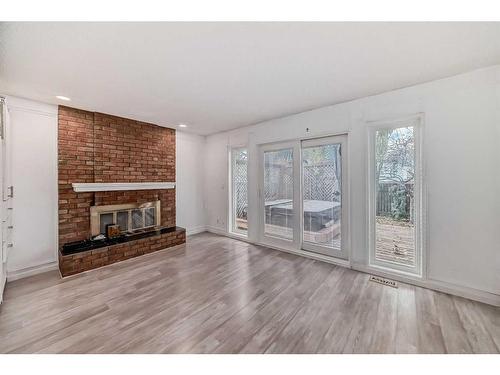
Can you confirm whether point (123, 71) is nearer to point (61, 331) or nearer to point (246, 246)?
point (61, 331)

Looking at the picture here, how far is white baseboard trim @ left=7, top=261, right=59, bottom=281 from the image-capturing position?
2738 mm

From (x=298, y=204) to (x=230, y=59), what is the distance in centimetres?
250

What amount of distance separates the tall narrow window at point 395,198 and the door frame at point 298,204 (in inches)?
13.4

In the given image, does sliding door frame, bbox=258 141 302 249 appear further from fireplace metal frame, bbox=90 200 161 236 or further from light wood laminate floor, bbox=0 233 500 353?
fireplace metal frame, bbox=90 200 161 236

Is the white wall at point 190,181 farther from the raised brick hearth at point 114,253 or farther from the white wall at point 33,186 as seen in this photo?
the white wall at point 33,186

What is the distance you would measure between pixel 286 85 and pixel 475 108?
2.03m

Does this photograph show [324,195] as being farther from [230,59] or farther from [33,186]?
[33,186]

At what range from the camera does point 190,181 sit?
500 cm

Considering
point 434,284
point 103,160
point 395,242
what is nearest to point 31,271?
point 103,160

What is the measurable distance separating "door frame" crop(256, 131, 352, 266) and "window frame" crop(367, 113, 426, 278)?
281 millimetres

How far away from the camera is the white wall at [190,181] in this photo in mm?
4754
